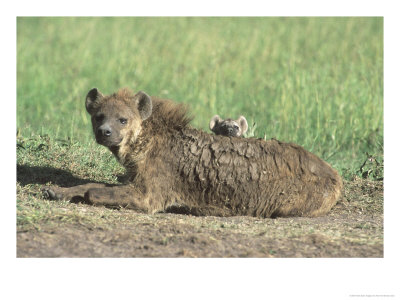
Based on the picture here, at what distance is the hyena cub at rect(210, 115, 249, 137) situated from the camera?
7.05m

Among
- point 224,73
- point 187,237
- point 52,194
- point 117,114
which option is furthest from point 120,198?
point 224,73

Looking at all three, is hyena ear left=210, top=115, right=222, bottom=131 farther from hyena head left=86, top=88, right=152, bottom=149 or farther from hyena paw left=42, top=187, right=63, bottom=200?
hyena paw left=42, top=187, right=63, bottom=200

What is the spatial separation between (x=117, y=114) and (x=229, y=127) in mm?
1759

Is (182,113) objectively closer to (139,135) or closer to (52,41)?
(139,135)

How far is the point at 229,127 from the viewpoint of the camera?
7082 millimetres

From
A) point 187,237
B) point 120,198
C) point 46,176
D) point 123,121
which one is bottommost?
point 187,237

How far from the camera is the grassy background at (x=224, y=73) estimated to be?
30.0 ft

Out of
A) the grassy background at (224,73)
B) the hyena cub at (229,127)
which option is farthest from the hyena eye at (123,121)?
the hyena cub at (229,127)

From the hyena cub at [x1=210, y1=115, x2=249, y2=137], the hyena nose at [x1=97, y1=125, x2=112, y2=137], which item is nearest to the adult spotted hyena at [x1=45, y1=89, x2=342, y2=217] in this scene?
the hyena nose at [x1=97, y1=125, x2=112, y2=137]

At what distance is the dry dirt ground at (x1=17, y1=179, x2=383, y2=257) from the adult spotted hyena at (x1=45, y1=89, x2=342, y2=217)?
251 mm

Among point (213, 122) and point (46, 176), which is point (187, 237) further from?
point (213, 122)

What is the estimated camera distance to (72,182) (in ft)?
21.3

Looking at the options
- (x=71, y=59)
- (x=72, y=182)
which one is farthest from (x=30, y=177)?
(x=71, y=59)

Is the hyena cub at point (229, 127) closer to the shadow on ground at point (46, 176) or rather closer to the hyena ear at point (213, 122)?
the hyena ear at point (213, 122)
